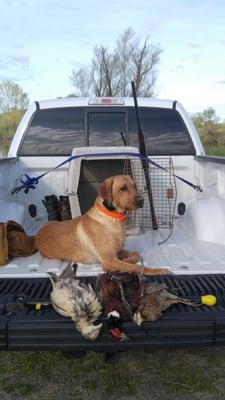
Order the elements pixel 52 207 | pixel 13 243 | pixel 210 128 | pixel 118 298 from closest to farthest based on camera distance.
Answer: pixel 118 298, pixel 13 243, pixel 52 207, pixel 210 128

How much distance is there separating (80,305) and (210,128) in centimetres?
4059

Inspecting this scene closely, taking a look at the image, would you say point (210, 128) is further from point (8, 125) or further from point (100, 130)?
point (100, 130)

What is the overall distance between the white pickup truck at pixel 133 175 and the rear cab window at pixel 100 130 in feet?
0.04

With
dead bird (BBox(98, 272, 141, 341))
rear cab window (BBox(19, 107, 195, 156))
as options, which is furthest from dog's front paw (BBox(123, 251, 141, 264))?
rear cab window (BBox(19, 107, 195, 156))

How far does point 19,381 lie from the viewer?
3412mm

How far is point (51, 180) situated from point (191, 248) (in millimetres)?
1979

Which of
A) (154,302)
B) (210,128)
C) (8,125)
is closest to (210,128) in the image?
(210,128)

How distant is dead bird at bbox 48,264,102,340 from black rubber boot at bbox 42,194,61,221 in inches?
89.7

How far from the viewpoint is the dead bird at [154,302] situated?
8.18 ft

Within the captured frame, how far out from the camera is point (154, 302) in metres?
2.54

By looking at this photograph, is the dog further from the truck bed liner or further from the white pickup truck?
the truck bed liner

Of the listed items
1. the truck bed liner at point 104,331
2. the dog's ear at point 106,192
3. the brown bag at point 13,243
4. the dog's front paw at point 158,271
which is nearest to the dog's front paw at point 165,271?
the dog's front paw at point 158,271

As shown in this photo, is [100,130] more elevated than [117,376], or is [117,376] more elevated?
[100,130]

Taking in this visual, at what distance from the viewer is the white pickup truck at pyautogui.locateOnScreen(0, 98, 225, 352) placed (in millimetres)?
3080
